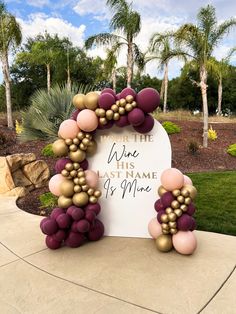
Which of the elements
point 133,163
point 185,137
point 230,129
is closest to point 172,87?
point 230,129

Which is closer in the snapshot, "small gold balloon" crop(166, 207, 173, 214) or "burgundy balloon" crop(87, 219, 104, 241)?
"small gold balloon" crop(166, 207, 173, 214)

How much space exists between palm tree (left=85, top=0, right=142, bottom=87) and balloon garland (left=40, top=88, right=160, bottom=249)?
10486 mm

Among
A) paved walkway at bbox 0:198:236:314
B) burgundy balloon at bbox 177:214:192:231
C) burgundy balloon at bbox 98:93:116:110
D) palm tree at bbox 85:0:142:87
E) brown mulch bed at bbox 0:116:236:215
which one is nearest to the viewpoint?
paved walkway at bbox 0:198:236:314

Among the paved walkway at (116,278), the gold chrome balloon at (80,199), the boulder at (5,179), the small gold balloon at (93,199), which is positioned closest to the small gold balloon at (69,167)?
the gold chrome balloon at (80,199)

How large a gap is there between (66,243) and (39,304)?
1231 millimetres

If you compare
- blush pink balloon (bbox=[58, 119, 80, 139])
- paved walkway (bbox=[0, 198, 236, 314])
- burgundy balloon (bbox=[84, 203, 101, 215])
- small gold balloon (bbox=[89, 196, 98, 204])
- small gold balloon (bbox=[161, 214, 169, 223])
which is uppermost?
blush pink balloon (bbox=[58, 119, 80, 139])

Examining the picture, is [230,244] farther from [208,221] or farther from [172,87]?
[172,87]

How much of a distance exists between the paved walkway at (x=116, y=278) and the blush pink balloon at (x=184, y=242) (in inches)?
3.1

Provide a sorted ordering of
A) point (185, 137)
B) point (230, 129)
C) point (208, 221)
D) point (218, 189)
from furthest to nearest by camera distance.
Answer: point (230, 129) → point (185, 137) → point (218, 189) → point (208, 221)

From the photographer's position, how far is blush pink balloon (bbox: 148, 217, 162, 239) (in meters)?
3.59

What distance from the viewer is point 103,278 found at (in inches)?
115

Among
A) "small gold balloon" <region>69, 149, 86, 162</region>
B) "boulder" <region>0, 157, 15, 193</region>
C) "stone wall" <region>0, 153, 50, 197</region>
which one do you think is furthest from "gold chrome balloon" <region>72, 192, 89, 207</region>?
"boulder" <region>0, 157, 15, 193</region>

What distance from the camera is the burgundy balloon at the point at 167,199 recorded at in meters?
3.41

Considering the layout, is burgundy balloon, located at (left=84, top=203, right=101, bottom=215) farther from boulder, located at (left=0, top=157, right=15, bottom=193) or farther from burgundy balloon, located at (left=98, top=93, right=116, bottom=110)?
boulder, located at (left=0, top=157, right=15, bottom=193)
